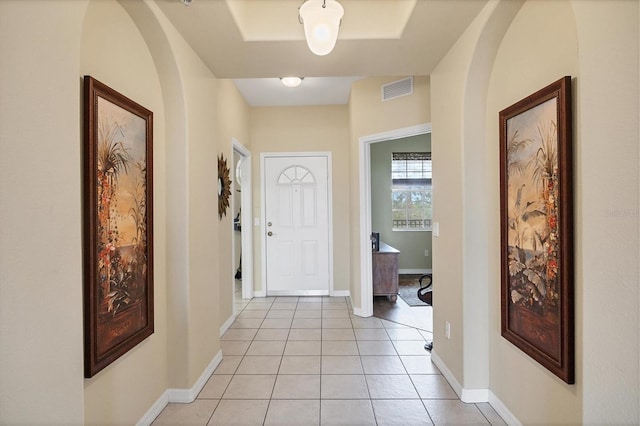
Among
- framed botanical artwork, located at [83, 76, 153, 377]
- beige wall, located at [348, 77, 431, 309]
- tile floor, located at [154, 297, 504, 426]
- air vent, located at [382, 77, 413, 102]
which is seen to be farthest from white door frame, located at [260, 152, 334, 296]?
framed botanical artwork, located at [83, 76, 153, 377]

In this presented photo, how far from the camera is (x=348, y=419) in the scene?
1950mm

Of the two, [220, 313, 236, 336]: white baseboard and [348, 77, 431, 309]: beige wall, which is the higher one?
[348, 77, 431, 309]: beige wall

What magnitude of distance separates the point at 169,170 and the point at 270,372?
67.5 inches

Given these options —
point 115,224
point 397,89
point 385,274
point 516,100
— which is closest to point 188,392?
point 115,224

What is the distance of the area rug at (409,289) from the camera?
14.7 feet

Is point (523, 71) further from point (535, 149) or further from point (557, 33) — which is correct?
point (535, 149)

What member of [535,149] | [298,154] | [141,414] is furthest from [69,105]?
[298,154]

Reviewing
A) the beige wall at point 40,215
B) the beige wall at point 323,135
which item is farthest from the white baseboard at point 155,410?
the beige wall at point 323,135

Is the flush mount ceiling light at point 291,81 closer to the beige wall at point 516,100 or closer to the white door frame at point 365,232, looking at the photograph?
the white door frame at point 365,232

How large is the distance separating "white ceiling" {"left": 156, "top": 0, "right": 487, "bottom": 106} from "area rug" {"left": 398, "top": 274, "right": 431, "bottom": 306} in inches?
120

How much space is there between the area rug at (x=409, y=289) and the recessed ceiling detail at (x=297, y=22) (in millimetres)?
3404

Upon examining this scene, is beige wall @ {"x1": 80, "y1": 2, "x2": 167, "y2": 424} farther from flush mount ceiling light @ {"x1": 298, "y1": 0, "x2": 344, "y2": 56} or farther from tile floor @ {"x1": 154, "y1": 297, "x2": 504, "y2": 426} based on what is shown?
flush mount ceiling light @ {"x1": 298, "y1": 0, "x2": 344, "y2": 56}

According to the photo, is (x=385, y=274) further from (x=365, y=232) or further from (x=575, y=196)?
(x=575, y=196)

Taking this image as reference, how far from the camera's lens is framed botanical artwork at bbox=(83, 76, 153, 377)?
54.7 inches
